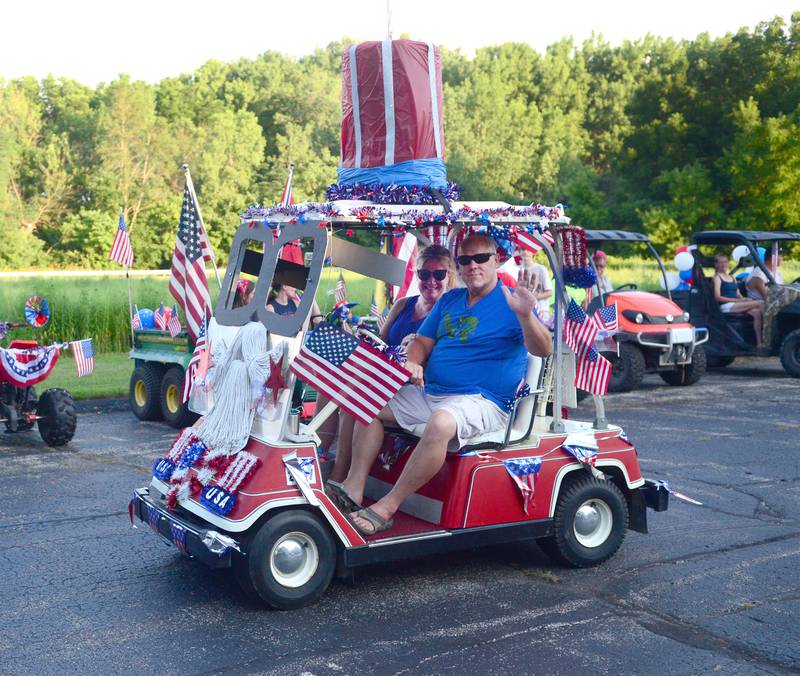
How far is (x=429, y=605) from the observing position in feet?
16.5

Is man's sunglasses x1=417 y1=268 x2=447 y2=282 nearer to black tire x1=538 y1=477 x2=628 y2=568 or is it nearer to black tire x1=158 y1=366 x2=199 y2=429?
black tire x1=538 y1=477 x2=628 y2=568

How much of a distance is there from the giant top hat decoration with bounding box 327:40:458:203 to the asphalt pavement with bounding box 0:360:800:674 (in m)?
2.65

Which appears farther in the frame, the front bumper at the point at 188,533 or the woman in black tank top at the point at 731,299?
the woman in black tank top at the point at 731,299

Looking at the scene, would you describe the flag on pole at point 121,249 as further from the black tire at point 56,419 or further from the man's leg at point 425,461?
the man's leg at point 425,461

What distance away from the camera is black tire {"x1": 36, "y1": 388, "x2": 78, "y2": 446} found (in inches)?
363

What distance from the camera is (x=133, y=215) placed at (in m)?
50.2

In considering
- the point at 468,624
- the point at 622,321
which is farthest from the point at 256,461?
the point at 622,321

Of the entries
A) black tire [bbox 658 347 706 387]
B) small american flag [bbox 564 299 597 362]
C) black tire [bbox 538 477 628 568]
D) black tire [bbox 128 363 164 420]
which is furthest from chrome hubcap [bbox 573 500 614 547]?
black tire [bbox 658 347 706 387]

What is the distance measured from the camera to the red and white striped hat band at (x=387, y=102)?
6.85 meters

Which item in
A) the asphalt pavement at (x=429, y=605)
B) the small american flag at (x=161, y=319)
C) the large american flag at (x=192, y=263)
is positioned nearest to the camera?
the asphalt pavement at (x=429, y=605)

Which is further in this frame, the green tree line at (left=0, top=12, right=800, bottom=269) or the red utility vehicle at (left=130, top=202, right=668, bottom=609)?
the green tree line at (left=0, top=12, right=800, bottom=269)

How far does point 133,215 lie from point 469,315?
47.1 meters

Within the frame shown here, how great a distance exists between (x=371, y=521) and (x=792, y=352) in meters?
10.8

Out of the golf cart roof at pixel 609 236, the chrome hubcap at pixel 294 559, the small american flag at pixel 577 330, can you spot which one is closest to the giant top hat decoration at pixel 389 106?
the small american flag at pixel 577 330
